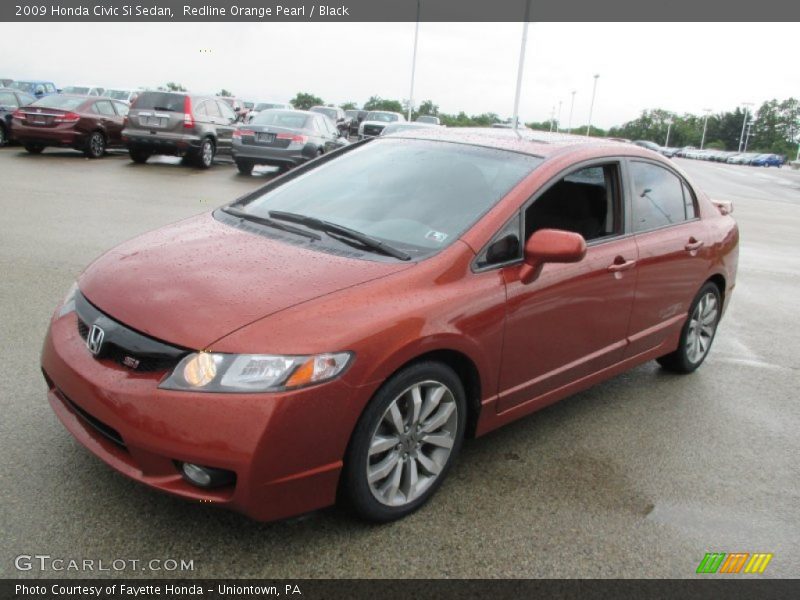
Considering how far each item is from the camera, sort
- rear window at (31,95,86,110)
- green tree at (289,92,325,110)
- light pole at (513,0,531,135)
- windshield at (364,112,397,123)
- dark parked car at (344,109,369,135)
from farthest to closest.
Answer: green tree at (289,92,325,110) → light pole at (513,0,531,135) → dark parked car at (344,109,369,135) → windshield at (364,112,397,123) → rear window at (31,95,86,110)

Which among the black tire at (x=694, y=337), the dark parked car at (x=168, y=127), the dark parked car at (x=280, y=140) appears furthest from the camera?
the dark parked car at (x=168, y=127)

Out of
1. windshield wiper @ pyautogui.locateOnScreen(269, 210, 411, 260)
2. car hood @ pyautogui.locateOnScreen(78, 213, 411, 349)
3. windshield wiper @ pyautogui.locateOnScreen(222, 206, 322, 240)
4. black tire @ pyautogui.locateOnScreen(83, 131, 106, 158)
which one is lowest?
black tire @ pyautogui.locateOnScreen(83, 131, 106, 158)

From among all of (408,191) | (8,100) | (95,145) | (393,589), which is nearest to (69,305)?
(408,191)

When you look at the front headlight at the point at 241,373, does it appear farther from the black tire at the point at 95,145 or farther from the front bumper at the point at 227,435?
the black tire at the point at 95,145

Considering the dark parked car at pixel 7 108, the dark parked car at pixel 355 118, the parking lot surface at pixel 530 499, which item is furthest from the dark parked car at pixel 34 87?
the parking lot surface at pixel 530 499

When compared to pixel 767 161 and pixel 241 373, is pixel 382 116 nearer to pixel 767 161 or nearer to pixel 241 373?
pixel 241 373

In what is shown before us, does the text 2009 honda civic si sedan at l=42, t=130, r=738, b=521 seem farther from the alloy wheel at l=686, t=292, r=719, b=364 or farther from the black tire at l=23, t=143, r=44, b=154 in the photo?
the black tire at l=23, t=143, r=44, b=154

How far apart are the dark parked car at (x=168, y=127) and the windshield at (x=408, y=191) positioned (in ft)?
44.7

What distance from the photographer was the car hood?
2703mm

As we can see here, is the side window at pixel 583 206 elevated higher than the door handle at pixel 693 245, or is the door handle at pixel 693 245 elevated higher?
the side window at pixel 583 206

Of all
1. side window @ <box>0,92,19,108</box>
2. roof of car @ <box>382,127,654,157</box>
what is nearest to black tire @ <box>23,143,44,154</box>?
side window @ <box>0,92,19,108</box>

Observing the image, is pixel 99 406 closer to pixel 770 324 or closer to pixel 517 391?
pixel 517 391

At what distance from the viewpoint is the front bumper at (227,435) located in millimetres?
2498

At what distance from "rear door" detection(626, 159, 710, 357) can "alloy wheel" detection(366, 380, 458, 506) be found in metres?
1.64
